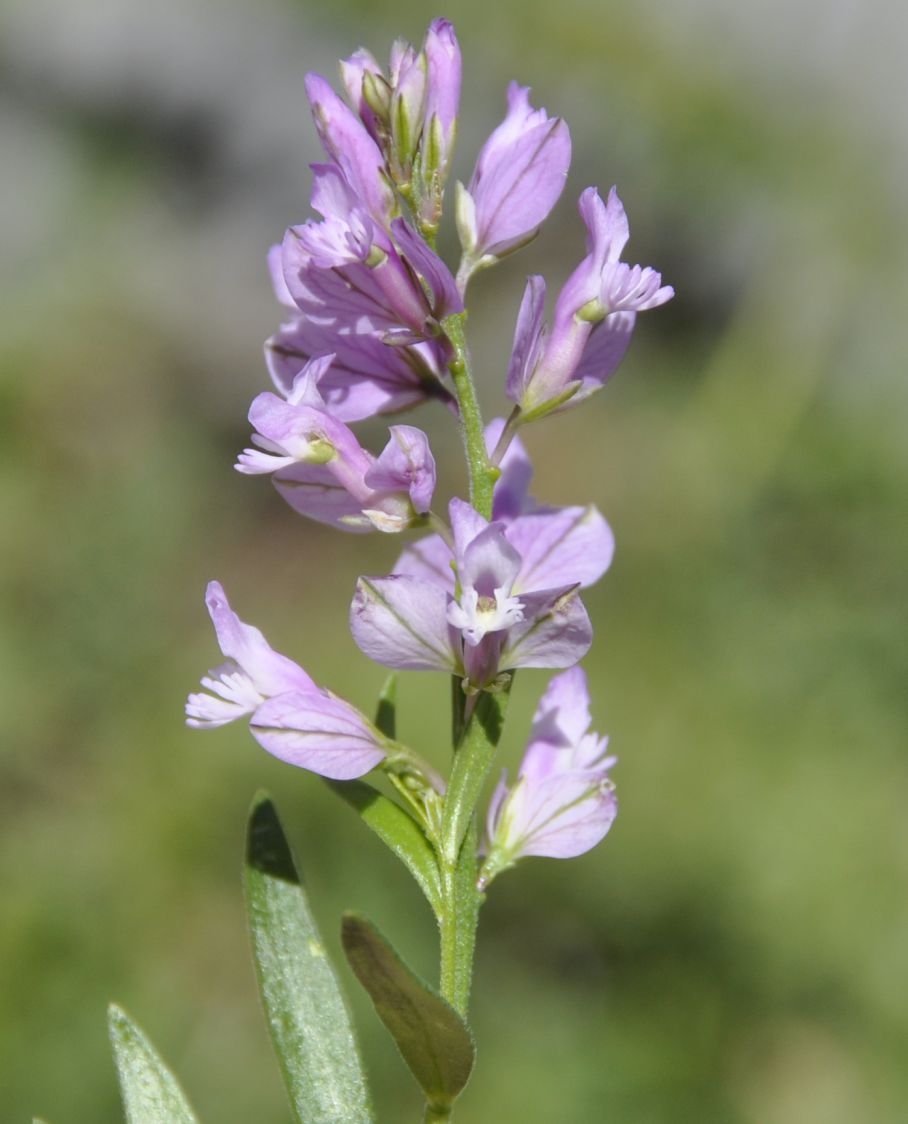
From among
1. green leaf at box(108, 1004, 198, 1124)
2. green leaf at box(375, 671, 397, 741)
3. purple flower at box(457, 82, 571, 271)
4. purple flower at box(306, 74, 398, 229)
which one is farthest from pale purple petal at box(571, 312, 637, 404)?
green leaf at box(108, 1004, 198, 1124)

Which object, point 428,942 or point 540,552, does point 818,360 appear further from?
point 540,552

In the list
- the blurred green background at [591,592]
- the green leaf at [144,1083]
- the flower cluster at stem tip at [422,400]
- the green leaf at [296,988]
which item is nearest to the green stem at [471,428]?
the flower cluster at stem tip at [422,400]

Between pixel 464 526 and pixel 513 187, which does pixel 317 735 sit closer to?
pixel 464 526

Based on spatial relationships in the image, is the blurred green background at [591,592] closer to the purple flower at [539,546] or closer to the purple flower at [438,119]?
the purple flower at [539,546]

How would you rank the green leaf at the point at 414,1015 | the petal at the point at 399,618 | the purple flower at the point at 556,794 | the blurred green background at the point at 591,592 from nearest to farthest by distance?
the green leaf at the point at 414,1015 → the petal at the point at 399,618 → the purple flower at the point at 556,794 → the blurred green background at the point at 591,592

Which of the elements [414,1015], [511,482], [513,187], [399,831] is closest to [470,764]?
[399,831]

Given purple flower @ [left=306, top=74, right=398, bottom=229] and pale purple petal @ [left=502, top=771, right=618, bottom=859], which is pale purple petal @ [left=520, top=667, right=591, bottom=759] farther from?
purple flower @ [left=306, top=74, right=398, bottom=229]

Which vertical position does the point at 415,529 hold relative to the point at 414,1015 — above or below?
above
